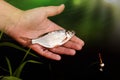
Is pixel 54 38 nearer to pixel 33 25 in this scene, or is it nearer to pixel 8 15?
pixel 33 25

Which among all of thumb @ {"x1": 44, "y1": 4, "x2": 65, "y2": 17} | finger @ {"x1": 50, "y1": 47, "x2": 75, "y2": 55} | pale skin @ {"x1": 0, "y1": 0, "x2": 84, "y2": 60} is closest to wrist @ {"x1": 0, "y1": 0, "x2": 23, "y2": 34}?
pale skin @ {"x1": 0, "y1": 0, "x2": 84, "y2": 60}

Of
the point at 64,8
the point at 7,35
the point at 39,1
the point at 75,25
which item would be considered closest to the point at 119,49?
the point at 75,25

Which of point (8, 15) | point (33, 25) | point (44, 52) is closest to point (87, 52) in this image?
point (44, 52)

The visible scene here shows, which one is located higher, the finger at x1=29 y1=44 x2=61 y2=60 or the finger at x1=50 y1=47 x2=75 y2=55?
the finger at x1=50 y1=47 x2=75 y2=55

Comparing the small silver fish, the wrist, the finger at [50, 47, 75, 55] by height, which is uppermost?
the wrist

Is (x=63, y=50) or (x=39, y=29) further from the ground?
(x=39, y=29)

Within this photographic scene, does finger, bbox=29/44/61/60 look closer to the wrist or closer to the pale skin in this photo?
the pale skin
